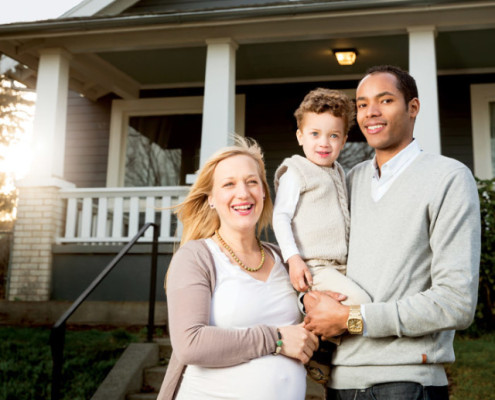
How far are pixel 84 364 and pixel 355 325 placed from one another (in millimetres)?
3737

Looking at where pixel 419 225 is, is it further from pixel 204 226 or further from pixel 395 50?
pixel 395 50

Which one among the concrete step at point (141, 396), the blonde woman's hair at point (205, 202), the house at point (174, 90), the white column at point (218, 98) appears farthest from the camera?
the white column at point (218, 98)

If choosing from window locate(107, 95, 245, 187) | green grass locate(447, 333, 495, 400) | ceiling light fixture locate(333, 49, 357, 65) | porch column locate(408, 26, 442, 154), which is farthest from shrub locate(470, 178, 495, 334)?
window locate(107, 95, 245, 187)

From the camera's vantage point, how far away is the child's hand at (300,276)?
6.86 ft

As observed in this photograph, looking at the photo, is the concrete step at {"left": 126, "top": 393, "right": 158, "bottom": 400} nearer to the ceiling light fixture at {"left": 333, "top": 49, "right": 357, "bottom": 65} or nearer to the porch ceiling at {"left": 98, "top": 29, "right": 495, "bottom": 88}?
the porch ceiling at {"left": 98, "top": 29, "right": 495, "bottom": 88}

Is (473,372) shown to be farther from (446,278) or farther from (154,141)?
(154,141)

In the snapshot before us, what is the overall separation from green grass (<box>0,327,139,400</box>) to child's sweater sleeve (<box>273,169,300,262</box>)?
2984mm

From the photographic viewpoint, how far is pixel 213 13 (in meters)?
6.65

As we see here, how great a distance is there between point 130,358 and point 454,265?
365 centimetres

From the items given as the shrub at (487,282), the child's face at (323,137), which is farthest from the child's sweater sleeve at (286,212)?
the shrub at (487,282)

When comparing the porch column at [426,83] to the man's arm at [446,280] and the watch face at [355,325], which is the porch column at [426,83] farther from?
the watch face at [355,325]

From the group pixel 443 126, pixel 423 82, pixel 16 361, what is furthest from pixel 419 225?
pixel 443 126

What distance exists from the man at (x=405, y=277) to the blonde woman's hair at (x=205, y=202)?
0.52 metres

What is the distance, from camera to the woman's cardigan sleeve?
1884 mm
